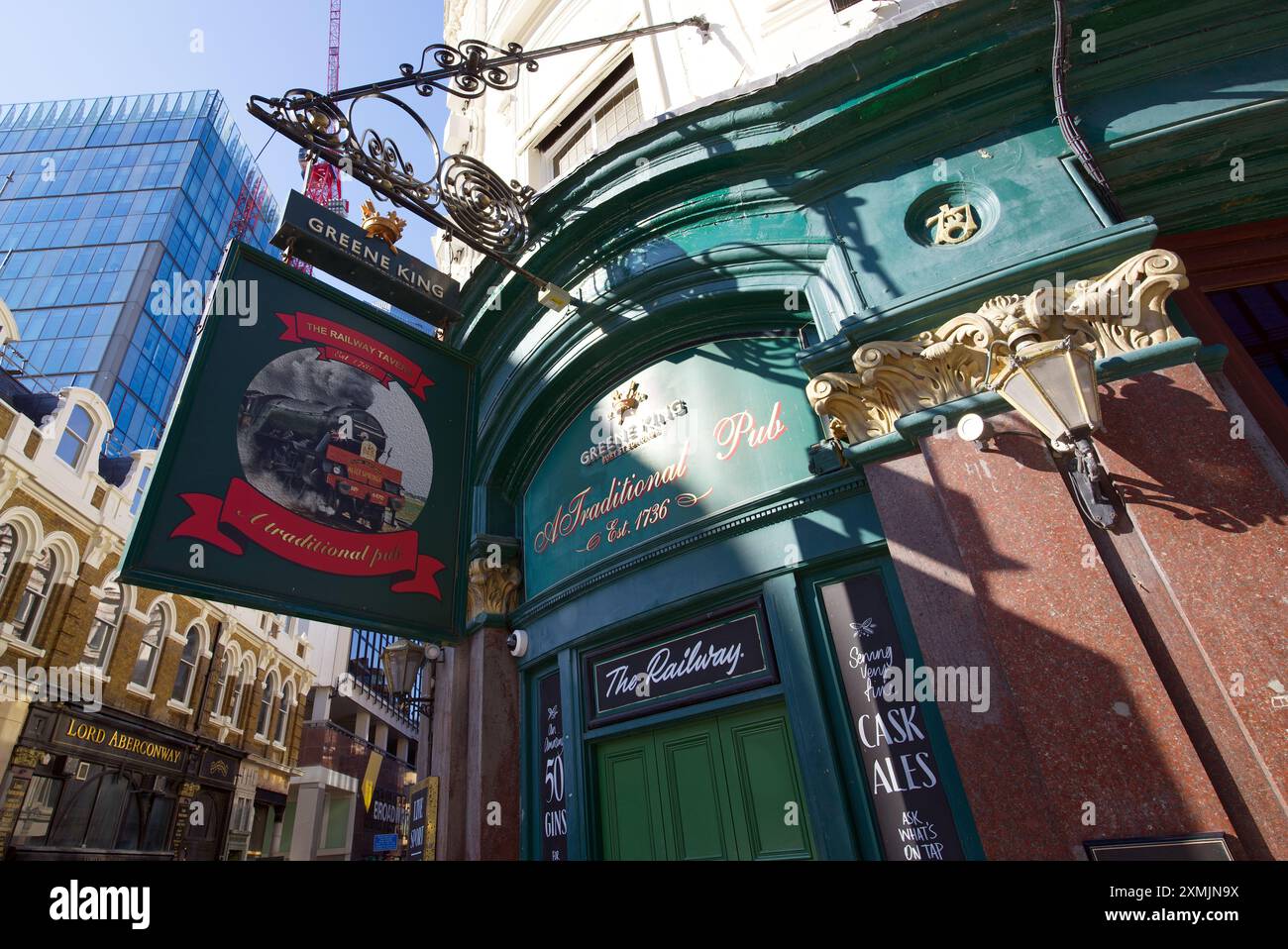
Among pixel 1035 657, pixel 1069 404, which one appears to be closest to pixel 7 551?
pixel 1035 657

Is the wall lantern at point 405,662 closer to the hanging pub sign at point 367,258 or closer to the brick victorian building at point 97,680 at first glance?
the hanging pub sign at point 367,258

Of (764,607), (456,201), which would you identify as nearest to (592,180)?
(456,201)

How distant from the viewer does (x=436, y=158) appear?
693 cm

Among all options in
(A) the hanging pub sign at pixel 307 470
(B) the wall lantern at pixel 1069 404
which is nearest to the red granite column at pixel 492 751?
(A) the hanging pub sign at pixel 307 470

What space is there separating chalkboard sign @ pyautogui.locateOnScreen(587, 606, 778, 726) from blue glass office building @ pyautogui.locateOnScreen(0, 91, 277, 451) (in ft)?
162

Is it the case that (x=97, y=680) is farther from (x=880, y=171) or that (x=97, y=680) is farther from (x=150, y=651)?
(x=880, y=171)

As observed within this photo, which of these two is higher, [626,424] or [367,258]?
[367,258]

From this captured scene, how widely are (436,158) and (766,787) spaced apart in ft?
21.7

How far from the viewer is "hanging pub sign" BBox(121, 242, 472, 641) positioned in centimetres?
480

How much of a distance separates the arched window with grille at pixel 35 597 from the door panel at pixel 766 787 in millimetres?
21132

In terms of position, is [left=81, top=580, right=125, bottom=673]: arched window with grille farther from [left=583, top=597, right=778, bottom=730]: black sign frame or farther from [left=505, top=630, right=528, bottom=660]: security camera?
[left=583, top=597, right=778, bottom=730]: black sign frame

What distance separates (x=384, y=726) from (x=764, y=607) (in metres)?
46.4

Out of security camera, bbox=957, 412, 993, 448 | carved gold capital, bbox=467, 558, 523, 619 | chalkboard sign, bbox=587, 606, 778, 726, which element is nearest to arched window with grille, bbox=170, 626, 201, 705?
carved gold capital, bbox=467, 558, 523, 619
